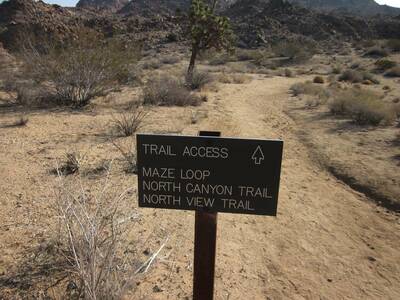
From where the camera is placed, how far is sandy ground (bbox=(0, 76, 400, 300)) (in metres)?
4.25

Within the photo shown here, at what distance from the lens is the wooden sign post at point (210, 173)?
283 centimetres

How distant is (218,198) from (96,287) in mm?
1153

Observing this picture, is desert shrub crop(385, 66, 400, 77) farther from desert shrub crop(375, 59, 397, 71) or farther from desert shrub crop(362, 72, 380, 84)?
desert shrub crop(362, 72, 380, 84)

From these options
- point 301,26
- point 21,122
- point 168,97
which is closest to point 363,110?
point 168,97

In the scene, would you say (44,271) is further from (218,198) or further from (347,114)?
(347,114)

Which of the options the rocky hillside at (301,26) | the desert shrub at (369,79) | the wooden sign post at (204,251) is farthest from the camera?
A: the rocky hillside at (301,26)

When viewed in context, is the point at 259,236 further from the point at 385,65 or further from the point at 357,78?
the point at 385,65

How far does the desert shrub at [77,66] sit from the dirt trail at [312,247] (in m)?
7.07

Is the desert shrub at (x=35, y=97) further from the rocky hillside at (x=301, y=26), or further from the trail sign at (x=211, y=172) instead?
the rocky hillside at (x=301, y=26)

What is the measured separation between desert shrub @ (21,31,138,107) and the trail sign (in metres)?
9.90

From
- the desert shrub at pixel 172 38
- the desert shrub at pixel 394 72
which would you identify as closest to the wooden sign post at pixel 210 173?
the desert shrub at pixel 394 72

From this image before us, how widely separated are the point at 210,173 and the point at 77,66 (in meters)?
10.1

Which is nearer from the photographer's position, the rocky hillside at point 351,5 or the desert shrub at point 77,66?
the desert shrub at point 77,66

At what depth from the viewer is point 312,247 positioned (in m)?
5.12
